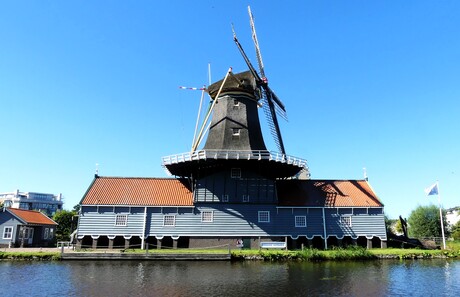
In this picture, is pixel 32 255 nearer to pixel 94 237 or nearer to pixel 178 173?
pixel 94 237

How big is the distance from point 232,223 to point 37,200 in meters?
116

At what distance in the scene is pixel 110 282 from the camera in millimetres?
14719

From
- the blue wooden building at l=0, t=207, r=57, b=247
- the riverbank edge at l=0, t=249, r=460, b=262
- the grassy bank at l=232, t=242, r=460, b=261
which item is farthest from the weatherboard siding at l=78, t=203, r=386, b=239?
the blue wooden building at l=0, t=207, r=57, b=247

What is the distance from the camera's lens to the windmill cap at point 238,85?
99.1 feet

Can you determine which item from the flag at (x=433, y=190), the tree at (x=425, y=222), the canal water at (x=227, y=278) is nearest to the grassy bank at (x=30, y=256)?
the canal water at (x=227, y=278)

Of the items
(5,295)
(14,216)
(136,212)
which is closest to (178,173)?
(136,212)

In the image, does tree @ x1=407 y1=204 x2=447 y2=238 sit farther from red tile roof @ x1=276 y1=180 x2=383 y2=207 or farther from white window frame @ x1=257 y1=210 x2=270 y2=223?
white window frame @ x1=257 y1=210 x2=270 y2=223

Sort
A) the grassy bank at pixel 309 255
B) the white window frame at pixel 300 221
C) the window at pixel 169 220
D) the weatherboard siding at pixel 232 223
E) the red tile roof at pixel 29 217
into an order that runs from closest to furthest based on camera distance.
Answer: the grassy bank at pixel 309 255, the weatherboard siding at pixel 232 223, the window at pixel 169 220, the white window frame at pixel 300 221, the red tile roof at pixel 29 217

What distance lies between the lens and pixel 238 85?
30203mm

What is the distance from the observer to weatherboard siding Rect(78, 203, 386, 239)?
27.0 meters

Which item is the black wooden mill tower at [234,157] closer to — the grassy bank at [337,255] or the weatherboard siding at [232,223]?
the weatherboard siding at [232,223]

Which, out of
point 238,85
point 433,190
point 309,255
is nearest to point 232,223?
point 309,255

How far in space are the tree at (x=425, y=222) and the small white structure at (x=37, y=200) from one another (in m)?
104

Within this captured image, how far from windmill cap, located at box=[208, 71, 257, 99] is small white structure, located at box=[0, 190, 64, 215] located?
100 meters
